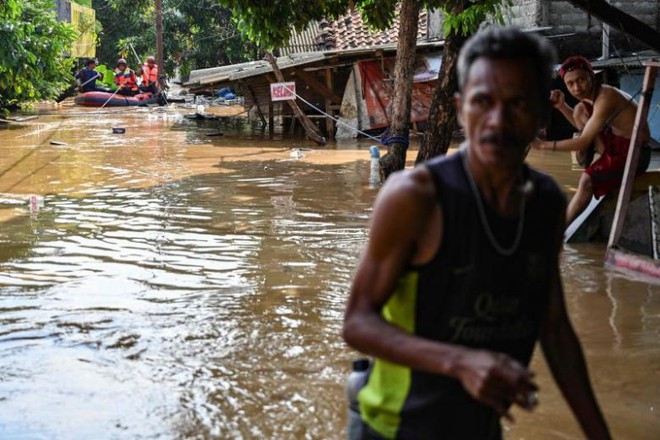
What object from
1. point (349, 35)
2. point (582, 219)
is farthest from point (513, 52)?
point (349, 35)

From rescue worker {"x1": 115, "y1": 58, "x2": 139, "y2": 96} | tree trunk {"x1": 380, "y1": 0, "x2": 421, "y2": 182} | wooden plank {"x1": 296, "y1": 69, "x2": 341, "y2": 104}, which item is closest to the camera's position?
tree trunk {"x1": 380, "y1": 0, "x2": 421, "y2": 182}

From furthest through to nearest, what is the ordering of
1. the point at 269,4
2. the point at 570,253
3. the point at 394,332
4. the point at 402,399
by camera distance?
the point at 269,4, the point at 570,253, the point at 402,399, the point at 394,332

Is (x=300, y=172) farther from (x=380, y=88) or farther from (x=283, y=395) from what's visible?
(x=283, y=395)

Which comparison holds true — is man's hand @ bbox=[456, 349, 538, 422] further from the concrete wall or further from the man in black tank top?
the concrete wall

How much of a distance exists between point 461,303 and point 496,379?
0.24m

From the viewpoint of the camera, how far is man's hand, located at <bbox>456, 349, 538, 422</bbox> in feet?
5.53

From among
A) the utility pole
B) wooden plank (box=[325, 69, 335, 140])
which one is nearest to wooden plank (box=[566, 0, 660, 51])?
wooden plank (box=[325, 69, 335, 140])

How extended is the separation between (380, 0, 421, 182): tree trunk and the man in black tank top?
9833 millimetres

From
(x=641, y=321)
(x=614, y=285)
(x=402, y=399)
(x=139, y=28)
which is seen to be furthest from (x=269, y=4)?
(x=139, y=28)

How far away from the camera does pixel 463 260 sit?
1.87 metres

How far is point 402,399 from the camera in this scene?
1.96 meters

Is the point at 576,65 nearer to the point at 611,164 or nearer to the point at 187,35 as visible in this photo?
the point at 611,164

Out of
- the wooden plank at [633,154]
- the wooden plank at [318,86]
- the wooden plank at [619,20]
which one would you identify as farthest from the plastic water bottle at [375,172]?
the wooden plank at [318,86]

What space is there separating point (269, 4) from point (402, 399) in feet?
A: 26.4
